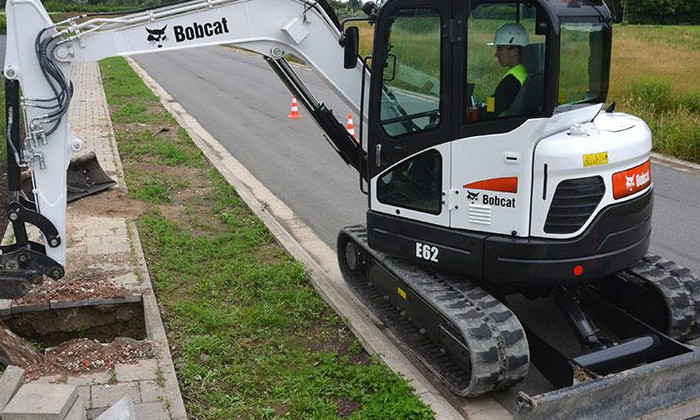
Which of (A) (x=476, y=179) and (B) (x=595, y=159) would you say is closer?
(B) (x=595, y=159)

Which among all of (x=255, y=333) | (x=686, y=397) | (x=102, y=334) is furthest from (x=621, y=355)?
(x=102, y=334)

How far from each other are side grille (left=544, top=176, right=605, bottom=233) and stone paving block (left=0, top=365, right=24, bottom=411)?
12.1 ft

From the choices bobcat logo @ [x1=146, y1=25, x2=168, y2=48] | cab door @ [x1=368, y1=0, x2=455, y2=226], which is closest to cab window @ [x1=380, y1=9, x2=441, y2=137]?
cab door @ [x1=368, y1=0, x2=455, y2=226]

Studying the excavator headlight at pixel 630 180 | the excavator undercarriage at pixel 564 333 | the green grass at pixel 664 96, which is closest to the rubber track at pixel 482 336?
the excavator undercarriage at pixel 564 333

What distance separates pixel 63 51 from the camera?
5.64m

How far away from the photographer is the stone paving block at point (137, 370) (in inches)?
214

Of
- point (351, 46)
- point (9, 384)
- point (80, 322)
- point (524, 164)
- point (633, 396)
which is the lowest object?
point (80, 322)

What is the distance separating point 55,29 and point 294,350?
10.3ft

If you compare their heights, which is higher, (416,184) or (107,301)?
(416,184)

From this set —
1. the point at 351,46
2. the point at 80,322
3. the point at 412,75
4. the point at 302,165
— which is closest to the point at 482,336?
the point at 412,75

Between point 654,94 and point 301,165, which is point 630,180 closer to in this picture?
point 301,165

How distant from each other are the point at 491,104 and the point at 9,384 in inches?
147

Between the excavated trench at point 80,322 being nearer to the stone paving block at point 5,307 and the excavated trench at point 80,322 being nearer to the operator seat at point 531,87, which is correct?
the stone paving block at point 5,307

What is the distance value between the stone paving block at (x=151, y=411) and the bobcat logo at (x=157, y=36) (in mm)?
2792
